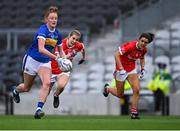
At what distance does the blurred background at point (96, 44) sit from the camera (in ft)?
87.8

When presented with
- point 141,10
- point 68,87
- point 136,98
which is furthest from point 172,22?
point 136,98

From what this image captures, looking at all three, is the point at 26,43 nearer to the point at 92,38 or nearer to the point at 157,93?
the point at 92,38

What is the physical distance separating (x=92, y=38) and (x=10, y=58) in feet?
10.1

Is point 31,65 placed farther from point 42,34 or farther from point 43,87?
point 42,34

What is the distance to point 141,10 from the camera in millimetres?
30250

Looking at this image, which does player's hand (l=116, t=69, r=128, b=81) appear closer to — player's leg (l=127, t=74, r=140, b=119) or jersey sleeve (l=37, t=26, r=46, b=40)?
player's leg (l=127, t=74, r=140, b=119)

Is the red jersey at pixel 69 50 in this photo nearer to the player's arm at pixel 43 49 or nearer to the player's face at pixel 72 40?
the player's face at pixel 72 40

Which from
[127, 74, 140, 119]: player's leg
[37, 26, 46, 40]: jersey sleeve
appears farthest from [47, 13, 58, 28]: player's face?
[127, 74, 140, 119]: player's leg

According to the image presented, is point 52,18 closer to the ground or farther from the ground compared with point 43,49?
farther from the ground

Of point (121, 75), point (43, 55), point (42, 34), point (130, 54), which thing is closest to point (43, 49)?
point (42, 34)

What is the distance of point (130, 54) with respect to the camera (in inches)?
725

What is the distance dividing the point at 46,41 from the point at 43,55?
11.9 inches

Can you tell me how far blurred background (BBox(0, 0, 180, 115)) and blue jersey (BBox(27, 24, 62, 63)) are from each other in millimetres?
8236

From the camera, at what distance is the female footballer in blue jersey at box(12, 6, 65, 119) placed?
16375 millimetres
